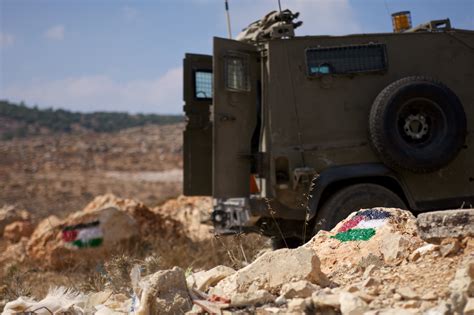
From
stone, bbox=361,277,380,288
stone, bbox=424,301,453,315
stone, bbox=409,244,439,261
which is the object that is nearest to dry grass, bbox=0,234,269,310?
stone, bbox=409,244,439,261

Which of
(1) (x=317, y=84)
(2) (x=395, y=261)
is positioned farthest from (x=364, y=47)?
(2) (x=395, y=261)

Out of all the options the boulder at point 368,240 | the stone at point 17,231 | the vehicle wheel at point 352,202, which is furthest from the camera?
the stone at point 17,231

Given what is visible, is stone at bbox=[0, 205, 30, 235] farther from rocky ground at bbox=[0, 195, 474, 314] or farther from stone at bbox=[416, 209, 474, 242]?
stone at bbox=[416, 209, 474, 242]

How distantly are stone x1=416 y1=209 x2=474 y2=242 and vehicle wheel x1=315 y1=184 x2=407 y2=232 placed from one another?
8.99ft

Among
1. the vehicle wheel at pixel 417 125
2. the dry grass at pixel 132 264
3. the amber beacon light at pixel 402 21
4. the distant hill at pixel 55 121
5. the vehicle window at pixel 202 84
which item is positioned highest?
the distant hill at pixel 55 121

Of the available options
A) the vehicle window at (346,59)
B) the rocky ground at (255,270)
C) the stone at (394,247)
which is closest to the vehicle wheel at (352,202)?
the rocky ground at (255,270)

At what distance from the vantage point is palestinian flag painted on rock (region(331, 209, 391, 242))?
15.5 feet

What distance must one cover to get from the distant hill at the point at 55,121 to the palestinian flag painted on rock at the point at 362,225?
37.1m

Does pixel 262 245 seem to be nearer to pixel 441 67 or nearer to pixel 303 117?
pixel 303 117

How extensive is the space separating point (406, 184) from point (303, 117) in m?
1.18

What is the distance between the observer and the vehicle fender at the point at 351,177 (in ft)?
→ 22.6

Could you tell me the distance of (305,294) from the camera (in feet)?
12.4

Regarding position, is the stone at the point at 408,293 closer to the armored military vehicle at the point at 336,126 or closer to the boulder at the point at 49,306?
the boulder at the point at 49,306

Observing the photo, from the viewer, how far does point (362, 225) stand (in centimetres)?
491
